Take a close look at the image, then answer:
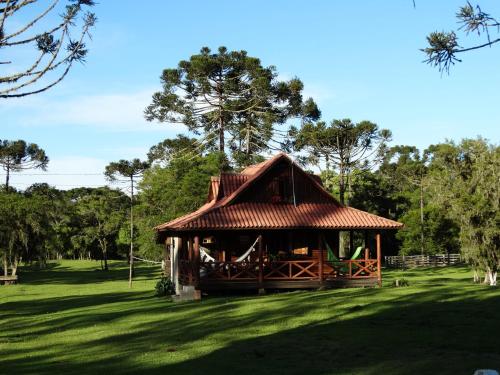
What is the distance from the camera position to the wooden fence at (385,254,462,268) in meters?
58.2

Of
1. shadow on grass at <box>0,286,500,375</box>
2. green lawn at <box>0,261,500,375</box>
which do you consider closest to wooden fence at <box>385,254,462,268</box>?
green lawn at <box>0,261,500,375</box>

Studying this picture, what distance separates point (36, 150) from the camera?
53438mm

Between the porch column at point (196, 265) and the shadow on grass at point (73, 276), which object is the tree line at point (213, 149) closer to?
the shadow on grass at point (73, 276)

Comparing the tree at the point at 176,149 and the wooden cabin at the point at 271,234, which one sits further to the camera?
the tree at the point at 176,149

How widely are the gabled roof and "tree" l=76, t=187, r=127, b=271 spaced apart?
4221 cm

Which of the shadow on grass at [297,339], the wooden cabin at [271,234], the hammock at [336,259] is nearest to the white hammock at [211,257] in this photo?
the wooden cabin at [271,234]

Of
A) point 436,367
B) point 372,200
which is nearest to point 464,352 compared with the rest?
point 436,367

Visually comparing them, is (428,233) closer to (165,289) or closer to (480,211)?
(480,211)

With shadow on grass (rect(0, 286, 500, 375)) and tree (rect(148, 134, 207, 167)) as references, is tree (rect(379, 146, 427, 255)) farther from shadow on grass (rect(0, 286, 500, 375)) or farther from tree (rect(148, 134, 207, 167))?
shadow on grass (rect(0, 286, 500, 375))

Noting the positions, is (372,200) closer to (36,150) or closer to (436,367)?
(36,150)

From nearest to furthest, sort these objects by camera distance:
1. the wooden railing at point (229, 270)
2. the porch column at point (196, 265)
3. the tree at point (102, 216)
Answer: the porch column at point (196, 265) → the wooden railing at point (229, 270) → the tree at point (102, 216)

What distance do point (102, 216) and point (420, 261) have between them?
113 ft

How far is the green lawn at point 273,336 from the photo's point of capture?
10.4m

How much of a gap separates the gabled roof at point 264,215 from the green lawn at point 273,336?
9.73 ft
